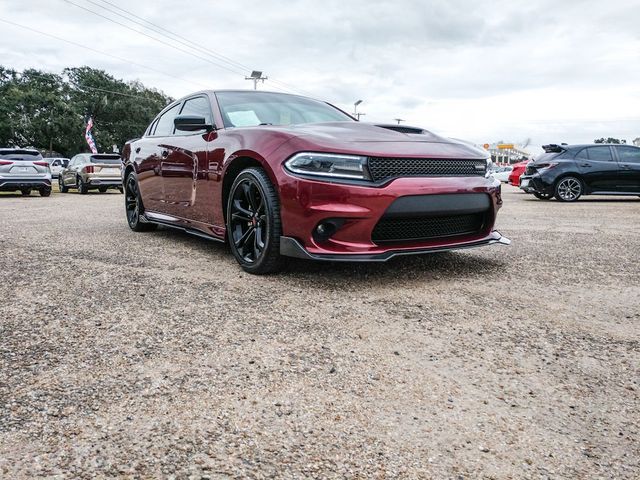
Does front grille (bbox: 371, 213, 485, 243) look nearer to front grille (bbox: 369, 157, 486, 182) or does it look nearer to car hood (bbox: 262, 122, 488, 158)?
front grille (bbox: 369, 157, 486, 182)

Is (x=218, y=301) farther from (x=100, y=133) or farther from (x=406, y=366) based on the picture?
(x=100, y=133)

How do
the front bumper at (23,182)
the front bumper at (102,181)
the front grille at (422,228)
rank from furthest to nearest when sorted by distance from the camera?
the front bumper at (102,181) → the front bumper at (23,182) → the front grille at (422,228)

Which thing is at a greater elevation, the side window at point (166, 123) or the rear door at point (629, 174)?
the side window at point (166, 123)

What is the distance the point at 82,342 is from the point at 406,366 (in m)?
1.46

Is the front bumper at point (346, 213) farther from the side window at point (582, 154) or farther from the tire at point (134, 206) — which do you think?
the side window at point (582, 154)

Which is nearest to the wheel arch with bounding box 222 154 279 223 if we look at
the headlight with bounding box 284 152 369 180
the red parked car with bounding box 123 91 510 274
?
the red parked car with bounding box 123 91 510 274

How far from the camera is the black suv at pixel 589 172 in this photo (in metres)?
12.8

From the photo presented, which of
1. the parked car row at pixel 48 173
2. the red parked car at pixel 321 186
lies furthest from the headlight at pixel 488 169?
the parked car row at pixel 48 173

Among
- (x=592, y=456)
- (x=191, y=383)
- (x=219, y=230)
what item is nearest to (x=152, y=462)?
(x=191, y=383)

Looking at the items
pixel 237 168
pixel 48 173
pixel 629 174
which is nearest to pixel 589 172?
pixel 629 174

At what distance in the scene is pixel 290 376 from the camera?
2182mm

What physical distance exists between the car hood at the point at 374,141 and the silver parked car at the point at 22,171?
13823 millimetres

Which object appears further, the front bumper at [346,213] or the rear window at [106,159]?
the rear window at [106,159]

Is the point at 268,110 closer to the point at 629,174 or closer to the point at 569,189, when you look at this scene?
the point at 569,189
